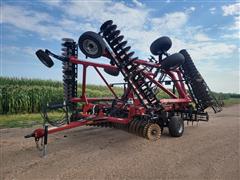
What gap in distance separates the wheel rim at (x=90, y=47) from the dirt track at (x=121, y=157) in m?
2.19

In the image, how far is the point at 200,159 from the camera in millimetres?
4984

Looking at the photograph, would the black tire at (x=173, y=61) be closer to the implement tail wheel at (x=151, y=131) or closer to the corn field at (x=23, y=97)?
the implement tail wheel at (x=151, y=131)

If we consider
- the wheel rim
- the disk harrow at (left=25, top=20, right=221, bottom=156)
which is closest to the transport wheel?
the disk harrow at (left=25, top=20, right=221, bottom=156)

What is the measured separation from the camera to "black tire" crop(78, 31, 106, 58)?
575 cm

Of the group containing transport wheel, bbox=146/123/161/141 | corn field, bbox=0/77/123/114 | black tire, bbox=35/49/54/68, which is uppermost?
black tire, bbox=35/49/54/68

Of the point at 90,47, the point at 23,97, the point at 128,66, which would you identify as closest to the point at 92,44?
the point at 90,47

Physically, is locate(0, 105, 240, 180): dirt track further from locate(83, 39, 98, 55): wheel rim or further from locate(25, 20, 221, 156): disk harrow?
locate(83, 39, 98, 55): wheel rim

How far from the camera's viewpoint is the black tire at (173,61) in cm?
725

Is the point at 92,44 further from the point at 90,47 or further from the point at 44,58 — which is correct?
the point at 44,58

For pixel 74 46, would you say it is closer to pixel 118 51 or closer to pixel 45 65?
pixel 45 65

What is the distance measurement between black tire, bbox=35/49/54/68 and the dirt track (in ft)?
6.41

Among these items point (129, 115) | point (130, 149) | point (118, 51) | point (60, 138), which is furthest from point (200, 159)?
point (60, 138)

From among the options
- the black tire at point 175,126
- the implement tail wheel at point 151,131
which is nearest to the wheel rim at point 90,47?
the implement tail wheel at point 151,131

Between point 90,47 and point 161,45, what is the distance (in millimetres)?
2714
